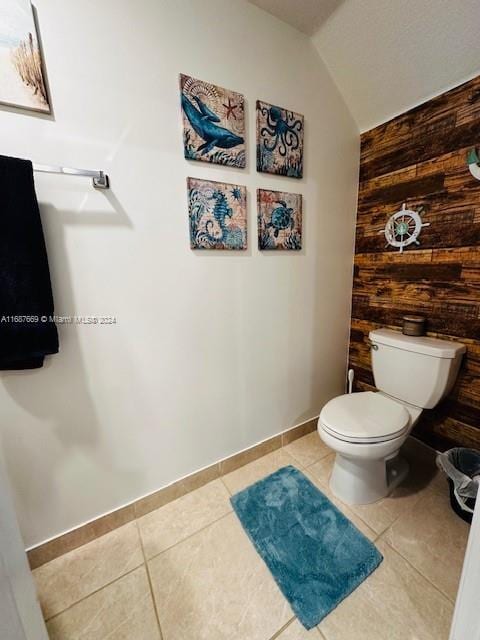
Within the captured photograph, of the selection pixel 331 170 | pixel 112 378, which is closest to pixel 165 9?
pixel 331 170

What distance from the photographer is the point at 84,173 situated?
0.86 metres

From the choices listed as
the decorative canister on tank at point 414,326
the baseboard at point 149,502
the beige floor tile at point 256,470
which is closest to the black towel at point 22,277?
the baseboard at point 149,502

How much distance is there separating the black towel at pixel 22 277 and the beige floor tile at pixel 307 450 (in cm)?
142

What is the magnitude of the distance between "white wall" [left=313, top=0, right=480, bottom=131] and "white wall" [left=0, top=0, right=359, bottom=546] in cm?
11

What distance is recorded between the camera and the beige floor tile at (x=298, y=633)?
809 millimetres

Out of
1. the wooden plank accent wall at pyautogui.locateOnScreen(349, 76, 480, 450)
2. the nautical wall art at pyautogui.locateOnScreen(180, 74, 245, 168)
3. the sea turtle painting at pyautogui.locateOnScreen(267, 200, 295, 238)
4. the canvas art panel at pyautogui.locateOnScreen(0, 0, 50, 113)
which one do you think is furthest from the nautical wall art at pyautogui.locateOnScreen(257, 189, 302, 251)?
the canvas art panel at pyautogui.locateOnScreen(0, 0, 50, 113)

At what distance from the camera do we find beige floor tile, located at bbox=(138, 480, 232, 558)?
1125 mm

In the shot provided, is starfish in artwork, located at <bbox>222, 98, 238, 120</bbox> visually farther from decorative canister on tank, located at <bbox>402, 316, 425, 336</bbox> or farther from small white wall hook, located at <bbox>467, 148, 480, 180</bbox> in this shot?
decorative canister on tank, located at <bbox>402, 316, 425, 336</bbox>

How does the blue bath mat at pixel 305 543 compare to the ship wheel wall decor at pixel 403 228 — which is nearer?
the blue bath mat at pixel 305 543

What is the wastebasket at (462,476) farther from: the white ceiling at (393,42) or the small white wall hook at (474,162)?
the white ceiling at (393,42)

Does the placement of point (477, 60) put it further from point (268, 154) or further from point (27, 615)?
point (27, 615)

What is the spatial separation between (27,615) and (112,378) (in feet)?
2.17

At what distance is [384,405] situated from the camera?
4.28 ft

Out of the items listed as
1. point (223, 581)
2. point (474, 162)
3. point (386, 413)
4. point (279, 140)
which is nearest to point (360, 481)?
point (386, 413)
